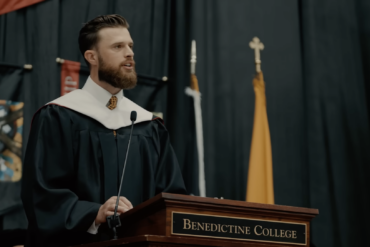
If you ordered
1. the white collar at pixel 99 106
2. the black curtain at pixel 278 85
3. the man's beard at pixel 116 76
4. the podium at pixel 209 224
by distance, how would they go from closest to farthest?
1. the podium at pixel 209 224
2. the white collar at pixel 99 106
3. the man's beard at pixel 116 76
4. the black curtain at pixel 278 85

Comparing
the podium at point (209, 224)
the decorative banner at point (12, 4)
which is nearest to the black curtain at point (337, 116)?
the decorative banner at point (12, 4)

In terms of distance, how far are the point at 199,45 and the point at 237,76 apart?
1.61 feet

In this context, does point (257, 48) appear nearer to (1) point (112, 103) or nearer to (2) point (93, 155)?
(1) point (112, 103)

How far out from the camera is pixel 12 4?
13.5 feet

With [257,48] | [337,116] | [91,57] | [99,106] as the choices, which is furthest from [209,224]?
[337,116]

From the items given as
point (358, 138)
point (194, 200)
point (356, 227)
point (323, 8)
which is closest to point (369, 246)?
point (356, 227)

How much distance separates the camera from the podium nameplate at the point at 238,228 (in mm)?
1892

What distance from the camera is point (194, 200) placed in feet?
6.25

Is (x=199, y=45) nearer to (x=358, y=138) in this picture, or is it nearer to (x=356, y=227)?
(x=358, y=138)

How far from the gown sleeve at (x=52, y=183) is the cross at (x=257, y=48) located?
112 inches

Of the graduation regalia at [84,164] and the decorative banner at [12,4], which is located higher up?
the decorative banner at [12,4]

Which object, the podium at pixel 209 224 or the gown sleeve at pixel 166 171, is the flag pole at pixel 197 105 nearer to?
the gown sleeve at pixel 166 171

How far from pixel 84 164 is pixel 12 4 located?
7.10ft

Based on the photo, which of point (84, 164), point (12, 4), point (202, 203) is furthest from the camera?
point (12, 4)
